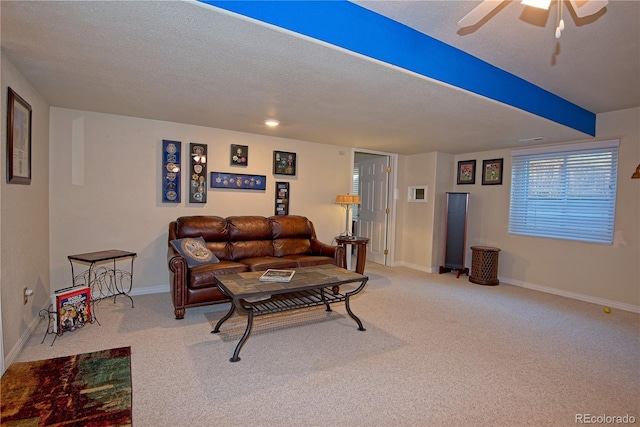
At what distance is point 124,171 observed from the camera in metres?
3.78

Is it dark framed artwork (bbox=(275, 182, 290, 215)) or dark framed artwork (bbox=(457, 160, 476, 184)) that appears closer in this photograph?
dark framed artwork (bbox=(275, 182, 290, 215))

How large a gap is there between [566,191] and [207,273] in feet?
15.4

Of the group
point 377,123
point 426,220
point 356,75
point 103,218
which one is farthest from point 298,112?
point 426,220

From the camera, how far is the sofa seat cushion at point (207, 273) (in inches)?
124

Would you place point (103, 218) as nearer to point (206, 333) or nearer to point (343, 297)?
point (206, 333)

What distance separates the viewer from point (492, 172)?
5.09 meters

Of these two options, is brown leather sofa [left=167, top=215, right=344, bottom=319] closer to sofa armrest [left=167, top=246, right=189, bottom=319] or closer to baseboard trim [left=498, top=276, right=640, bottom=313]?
sofa armrest [left=167, top=246, right=189, bottom=319]

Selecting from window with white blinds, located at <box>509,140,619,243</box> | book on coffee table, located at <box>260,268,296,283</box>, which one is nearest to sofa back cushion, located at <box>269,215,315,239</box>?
book on coffee table, located at <box>260,268,296,283</box>

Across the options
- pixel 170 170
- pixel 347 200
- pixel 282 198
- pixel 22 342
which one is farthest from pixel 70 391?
pixel 347 200

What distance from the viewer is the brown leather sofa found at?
315 cm

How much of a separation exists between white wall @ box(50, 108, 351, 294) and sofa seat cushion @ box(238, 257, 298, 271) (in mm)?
985

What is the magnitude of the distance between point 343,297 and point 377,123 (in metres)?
2.00

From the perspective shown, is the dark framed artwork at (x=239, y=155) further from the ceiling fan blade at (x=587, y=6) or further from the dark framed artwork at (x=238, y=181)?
the ceiling fan blade at (x=587, y=6)

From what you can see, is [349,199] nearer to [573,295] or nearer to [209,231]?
[209,231]
